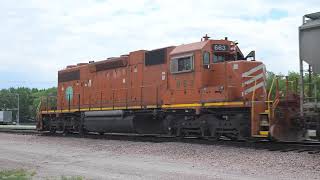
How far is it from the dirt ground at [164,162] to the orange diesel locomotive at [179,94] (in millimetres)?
1369

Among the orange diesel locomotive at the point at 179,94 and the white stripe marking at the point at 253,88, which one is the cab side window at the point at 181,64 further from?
the white stripe marking at the point at 253,88

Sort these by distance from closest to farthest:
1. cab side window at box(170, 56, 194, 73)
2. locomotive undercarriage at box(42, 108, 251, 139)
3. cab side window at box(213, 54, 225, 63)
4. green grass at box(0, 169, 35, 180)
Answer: green grass at box(0, 169, 35, 180) → locomotive undercarriage at box(42, 108, 251, 139) → cab side window at box(213, 54, 225, 63) → cab side window at box(170, 56, 194, 73)

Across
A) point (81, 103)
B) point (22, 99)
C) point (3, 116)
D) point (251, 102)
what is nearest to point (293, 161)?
point (251, 102)

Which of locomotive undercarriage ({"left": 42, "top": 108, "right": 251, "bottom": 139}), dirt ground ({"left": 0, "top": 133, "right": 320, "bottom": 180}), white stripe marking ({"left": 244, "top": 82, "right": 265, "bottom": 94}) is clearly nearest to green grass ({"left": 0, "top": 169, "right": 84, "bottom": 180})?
dirt ground ({"left": 0, "top": 133, "right": 320, "bottom": 180})

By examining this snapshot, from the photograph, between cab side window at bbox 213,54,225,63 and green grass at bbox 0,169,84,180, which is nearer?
green grass at bbox 0,169,84,180

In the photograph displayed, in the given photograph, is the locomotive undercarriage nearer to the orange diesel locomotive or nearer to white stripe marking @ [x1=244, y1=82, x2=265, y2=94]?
the orange diesel locomotive

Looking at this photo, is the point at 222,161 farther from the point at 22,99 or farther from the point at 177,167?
the point at 22,99

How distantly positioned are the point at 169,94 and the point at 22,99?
116m

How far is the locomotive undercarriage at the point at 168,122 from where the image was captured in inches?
635

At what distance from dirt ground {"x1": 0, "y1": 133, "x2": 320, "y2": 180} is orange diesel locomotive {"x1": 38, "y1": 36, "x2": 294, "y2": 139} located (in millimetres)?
1369

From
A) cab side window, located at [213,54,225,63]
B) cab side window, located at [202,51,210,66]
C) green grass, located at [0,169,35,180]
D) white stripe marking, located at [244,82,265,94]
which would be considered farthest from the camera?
cab side window, located at [213,54,225,63]

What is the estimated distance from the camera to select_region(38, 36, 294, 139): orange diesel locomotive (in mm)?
16312

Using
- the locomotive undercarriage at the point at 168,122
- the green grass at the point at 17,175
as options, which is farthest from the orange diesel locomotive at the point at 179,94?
the green grass at the point at 17,175

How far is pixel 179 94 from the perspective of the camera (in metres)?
18.2
